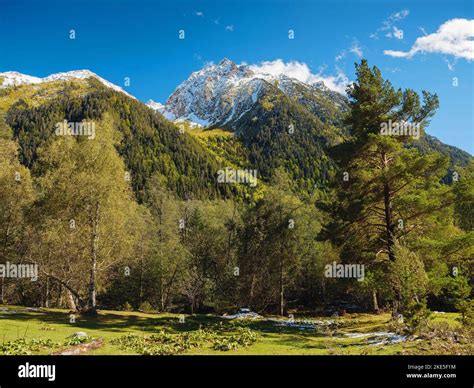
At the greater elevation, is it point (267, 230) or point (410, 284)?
point (267, 230)

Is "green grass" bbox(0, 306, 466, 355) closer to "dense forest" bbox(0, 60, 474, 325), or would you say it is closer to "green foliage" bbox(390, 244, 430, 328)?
"green foliage" bbox(390, 244, 430, 328)

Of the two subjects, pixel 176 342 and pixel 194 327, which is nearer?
pixel 176 342

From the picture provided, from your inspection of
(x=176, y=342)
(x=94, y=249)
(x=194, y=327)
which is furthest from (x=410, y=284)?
(x=94, y=249)

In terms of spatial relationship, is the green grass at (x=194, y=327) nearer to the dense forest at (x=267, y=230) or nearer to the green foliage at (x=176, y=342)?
the green foliage at (x=176, y=342)

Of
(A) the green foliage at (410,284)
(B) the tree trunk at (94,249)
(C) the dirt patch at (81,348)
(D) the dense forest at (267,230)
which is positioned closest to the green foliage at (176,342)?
(C) the dirt patch at (81,348)

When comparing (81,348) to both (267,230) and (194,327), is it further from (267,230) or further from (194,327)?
(267,230)

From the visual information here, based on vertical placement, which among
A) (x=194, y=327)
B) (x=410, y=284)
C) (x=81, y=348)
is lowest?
(x=194, y=327)

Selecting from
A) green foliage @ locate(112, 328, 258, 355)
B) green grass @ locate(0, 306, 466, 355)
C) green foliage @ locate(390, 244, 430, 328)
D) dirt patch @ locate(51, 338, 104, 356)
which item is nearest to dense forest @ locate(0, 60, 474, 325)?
green foliage @ locate(390, 244, 430, 328)

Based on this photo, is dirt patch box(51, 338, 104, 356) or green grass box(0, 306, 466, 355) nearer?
dirt patch box(51, 338, 104, 356)

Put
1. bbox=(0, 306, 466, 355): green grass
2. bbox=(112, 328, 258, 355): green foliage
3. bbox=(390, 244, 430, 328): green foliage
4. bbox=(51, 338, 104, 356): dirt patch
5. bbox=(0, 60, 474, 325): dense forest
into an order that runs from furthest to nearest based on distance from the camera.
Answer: bbox=(0, 60, 474, 325): dense forest → bbox=(390, 244, 430, 328): green foliage → bbox=(0, 306, 466, 355): green grass → bbox=(112, 328, 258, 355): green foliage → bbox=(51, 338, 104, 356): dirt patch

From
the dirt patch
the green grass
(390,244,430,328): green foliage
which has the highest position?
(390,244,430,328): green foliage

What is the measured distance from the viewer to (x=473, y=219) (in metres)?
55.9
